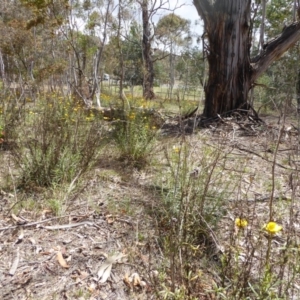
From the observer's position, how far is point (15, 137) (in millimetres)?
2721

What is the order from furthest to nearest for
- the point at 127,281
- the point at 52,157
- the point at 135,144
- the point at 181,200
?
the point at 135,144
the point at 52,157
the point at 127,281
the point at 181,200

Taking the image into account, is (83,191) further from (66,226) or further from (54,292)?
(54,292)

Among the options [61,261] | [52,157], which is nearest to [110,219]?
[61,261]

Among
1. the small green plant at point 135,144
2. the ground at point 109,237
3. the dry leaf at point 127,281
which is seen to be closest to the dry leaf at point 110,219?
the ground at point 109,237

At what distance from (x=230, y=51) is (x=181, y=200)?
3.58m

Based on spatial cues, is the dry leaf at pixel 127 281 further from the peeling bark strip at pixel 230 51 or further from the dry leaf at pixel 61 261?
the peeling bark strip at pixel 230 51

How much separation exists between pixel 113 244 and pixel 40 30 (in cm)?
1472

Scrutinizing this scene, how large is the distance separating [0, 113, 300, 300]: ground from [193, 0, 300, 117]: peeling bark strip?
2.31 metres

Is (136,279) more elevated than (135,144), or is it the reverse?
(135,144)

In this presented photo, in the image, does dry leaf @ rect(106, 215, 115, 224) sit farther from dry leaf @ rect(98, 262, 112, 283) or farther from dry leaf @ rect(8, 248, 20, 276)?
dry leaf @ rect(8, 248, 20, 276)

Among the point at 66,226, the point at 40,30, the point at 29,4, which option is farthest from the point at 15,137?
the point at 40,30

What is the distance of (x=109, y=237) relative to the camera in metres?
1.55

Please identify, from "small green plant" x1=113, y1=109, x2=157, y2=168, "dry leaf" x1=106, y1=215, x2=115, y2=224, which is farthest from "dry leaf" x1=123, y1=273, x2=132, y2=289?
"small green plant" x1=113, y1=109, x2=157, y2=168

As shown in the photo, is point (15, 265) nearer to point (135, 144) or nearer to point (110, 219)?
point (110, 219)
